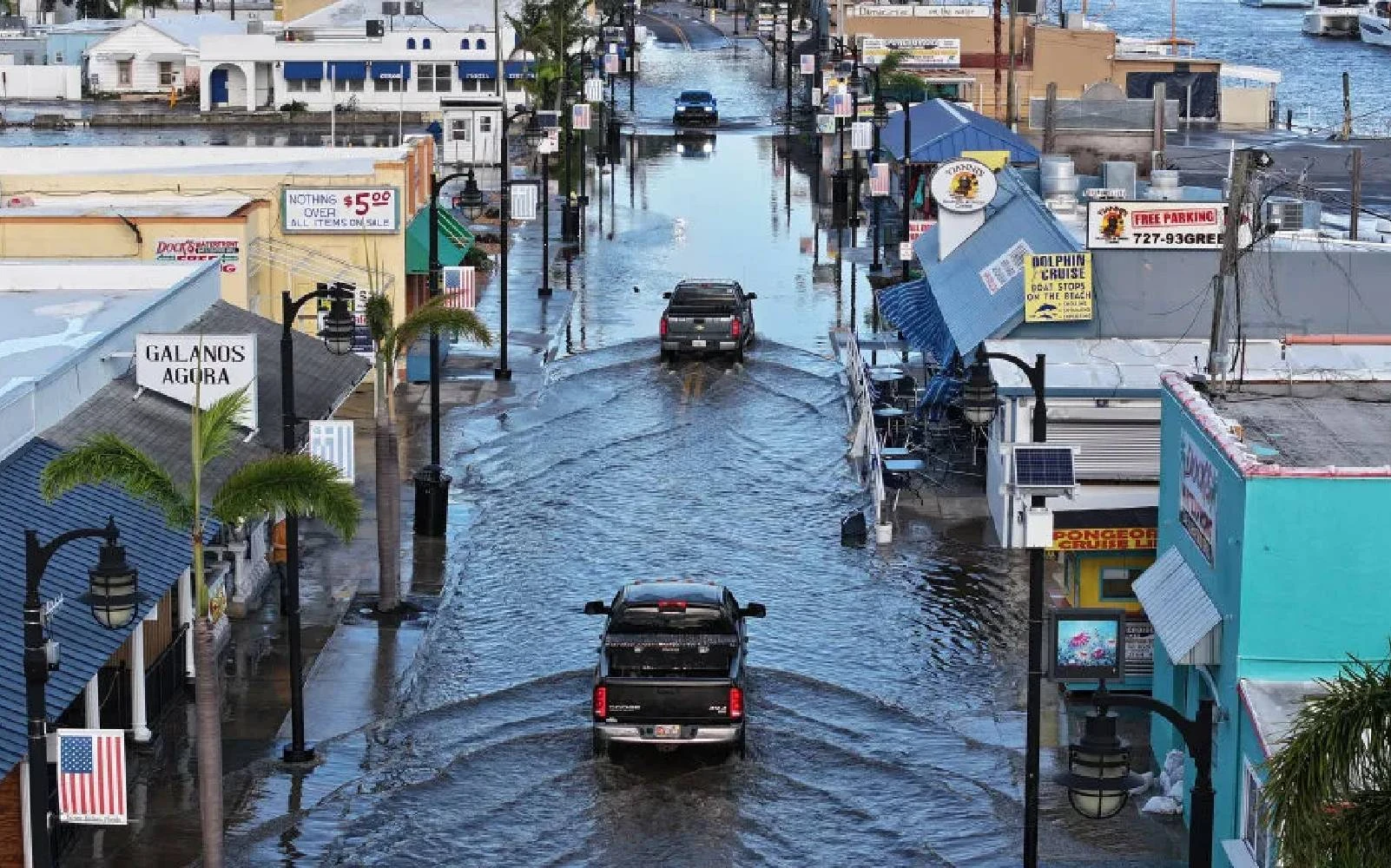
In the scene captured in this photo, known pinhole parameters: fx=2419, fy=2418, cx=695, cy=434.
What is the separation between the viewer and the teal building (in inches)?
915

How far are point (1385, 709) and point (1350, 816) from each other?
Result: 2.64 ft

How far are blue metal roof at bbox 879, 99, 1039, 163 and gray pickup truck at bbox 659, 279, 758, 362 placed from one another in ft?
48.7

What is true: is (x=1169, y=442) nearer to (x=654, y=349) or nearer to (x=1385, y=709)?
(x=1385, y=709)

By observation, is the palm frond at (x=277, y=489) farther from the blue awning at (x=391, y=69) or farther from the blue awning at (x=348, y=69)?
the blue awning at (x=348, y=69)

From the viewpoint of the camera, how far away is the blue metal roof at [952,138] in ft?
224

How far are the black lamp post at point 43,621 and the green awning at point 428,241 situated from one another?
30866mm

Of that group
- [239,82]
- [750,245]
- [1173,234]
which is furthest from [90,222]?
[239,82]

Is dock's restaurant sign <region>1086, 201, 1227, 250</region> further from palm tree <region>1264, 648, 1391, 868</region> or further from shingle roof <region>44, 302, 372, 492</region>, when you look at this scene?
palm tree <region>1264, 648, 1391, 868</region>

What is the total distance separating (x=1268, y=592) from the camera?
77.2ft

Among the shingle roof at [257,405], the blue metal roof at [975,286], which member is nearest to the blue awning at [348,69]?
the blue metal roof at [975,286]

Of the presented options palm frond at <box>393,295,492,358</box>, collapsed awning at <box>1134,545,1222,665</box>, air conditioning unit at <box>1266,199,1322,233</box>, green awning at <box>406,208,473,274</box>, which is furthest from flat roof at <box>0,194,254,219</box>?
collapsed awning at <box>1134,545,1222,665</box>

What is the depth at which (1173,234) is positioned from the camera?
1613 inches

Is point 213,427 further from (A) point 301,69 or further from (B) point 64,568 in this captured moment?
(A) point 301,69

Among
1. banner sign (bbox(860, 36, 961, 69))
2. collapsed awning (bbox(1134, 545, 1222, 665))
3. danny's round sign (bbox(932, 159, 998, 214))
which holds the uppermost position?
banner sign (bbox(860, 36, 961, 69))
